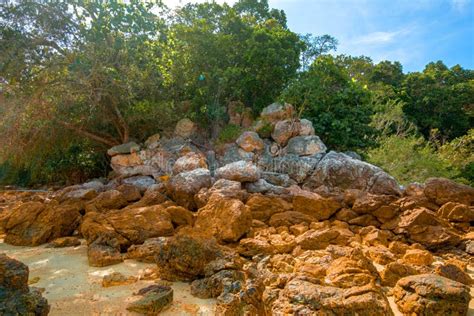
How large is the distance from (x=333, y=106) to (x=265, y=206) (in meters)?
6.43

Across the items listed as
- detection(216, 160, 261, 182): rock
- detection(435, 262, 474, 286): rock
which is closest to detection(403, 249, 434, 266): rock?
detection(435, 262, 474, 286): rock

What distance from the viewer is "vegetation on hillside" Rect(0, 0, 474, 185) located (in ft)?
29.8

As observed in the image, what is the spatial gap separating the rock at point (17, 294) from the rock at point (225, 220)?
2.59 metres

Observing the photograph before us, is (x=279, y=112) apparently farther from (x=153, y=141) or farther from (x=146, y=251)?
(x=146, y=251)

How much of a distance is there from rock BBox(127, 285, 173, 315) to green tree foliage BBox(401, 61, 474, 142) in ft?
72.8

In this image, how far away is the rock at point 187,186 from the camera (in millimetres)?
6973

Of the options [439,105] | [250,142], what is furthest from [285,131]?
[439,105]

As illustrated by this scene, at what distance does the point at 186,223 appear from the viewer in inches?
228

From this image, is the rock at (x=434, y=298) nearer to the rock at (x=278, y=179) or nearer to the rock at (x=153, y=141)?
the rock at (x=278, y=179)

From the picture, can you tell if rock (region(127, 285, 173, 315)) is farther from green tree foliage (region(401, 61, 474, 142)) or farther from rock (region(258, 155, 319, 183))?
green tree foliage (region(401, 61, 474, 142))

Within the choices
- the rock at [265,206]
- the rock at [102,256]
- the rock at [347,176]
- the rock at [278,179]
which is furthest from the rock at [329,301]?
the rock at [278,179]

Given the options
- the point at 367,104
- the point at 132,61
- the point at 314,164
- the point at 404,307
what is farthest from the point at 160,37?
the point at 404,307

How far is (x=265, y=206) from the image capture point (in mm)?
6066

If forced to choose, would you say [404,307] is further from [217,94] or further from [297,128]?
[217,94]
